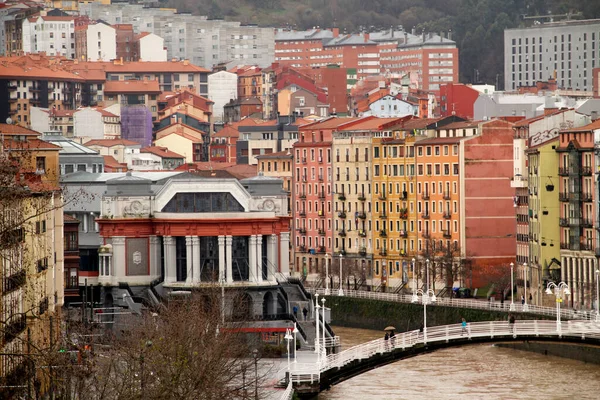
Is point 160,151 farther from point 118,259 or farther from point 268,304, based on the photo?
point 268,304

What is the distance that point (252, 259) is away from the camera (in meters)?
90.2

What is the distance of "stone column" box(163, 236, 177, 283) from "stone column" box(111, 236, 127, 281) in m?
1.77

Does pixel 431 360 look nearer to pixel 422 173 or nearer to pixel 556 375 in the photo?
pixel 556 375

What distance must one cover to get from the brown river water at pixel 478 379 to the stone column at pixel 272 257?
5360 mm

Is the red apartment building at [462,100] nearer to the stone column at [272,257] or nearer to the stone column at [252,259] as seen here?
the stone column at [272,257]

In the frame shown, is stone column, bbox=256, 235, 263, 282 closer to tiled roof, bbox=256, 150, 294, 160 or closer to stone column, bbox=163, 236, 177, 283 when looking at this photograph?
stone column, bbox=163, 236, 177, 283

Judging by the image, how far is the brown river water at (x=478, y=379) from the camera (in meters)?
77.1

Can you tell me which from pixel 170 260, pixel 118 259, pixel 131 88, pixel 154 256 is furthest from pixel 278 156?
pixel 131 88

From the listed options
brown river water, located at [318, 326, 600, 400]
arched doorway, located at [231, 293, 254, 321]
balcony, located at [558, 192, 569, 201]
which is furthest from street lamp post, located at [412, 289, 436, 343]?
balcony, located at [558, 192, 569, 201]

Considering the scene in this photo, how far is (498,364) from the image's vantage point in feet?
289

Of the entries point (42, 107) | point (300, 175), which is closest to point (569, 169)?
point (300, 175)

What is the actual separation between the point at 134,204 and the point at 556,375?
1886 cm

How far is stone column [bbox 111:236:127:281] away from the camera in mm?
90938

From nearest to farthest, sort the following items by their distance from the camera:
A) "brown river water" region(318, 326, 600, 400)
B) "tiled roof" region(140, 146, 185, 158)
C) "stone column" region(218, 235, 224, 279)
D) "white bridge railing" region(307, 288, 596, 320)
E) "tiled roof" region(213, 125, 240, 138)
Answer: "brown river water" region(318, 326, 600, 400) < "white bridge railing" region(307, 288, 596, 320) < "stone column" region(218, 235, 224, 279) < "tiled roof" region(140, 146, 185, 158) < "tiled roof" region(213, 125, 240, 138)
